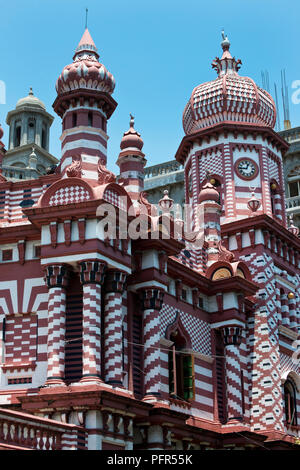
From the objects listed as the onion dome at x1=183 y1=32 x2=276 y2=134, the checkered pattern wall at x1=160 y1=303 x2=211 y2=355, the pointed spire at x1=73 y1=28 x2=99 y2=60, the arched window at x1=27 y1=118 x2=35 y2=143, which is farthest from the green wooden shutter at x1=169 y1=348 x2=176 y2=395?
the arched window at x1=27 y1=118 x2=35 y2=143

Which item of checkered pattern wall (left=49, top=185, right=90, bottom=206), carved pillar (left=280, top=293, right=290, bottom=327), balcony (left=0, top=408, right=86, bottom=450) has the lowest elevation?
balcony (left=0, top=408, right=86, bottom=450)

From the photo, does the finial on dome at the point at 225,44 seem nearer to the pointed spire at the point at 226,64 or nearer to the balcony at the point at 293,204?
the pointed spire at the point at 226,64

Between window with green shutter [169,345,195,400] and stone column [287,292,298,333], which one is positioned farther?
stone column [287,292,298,333]

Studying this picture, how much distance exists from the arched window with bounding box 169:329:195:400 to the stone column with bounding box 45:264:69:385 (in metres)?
5.19

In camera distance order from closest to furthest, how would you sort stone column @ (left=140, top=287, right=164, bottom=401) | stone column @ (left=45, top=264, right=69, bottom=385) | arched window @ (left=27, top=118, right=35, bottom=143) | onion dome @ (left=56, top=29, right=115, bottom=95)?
stone column @ (left=45, top=264, right=69, bottom=385)
stone column @ (left=140, top=287, right=164, bottom=401)
onion dome @ (left=56, top=29, right=115, bottom=95)
arched window @ (left=27, top=118, right=35, bottom=143)

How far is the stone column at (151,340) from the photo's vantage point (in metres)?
27.2

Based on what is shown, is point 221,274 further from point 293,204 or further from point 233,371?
point 293,204

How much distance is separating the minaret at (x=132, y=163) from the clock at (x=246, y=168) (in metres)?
6.69

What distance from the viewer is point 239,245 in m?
36.8

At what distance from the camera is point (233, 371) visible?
3219cm

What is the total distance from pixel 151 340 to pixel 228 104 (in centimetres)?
1586

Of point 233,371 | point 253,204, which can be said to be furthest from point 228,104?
point 233,371

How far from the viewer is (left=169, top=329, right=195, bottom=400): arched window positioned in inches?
1164

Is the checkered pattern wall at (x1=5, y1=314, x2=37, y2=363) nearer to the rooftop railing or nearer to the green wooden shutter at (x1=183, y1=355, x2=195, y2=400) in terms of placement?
the green wooden shutter at (x1=183, y1=355, x2=195, y2=400)
